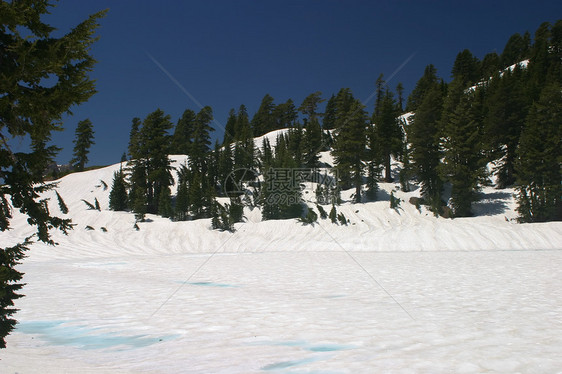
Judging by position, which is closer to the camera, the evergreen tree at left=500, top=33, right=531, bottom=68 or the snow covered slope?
the snow covered slope

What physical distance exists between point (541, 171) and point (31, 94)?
32.8 meters

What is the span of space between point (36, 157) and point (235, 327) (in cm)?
525

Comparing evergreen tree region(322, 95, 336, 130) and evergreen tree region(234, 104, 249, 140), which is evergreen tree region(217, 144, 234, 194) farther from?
evergreen tree region(322, 95, 336, 130)

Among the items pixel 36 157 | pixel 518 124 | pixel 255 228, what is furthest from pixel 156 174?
pixel 518 124

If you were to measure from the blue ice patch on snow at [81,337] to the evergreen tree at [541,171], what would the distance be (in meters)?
29.9

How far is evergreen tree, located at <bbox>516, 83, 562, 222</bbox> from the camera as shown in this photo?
2444 cm

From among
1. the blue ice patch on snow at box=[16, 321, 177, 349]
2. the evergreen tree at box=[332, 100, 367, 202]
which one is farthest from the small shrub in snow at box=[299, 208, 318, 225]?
the blue ice patch on snow at box=[16, 321, 177, 349]

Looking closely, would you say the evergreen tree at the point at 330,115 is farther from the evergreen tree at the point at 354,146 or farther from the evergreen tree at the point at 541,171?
the evergreen tree at the point at 541,171

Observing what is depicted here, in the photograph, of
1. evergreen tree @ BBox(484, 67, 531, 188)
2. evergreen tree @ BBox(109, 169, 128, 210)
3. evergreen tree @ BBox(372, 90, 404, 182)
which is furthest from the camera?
evergreen tree @ BBox(372, 90, 404, 182)

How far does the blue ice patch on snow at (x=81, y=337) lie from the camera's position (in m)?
5.09

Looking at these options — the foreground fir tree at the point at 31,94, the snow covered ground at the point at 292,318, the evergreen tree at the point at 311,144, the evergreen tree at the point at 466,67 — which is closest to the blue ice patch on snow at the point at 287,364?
the snow covered ground at the point at 292,318

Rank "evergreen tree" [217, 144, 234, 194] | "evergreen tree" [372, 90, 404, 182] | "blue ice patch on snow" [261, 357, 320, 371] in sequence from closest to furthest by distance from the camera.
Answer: "blue ice patch on snow" [261, 357, 320, 371] → "evergreen tree" [372, 90, 404, 182] → "evergreen tree" [217, 144, 234, 194]

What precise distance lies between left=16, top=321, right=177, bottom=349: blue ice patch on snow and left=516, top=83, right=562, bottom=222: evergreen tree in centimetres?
2992

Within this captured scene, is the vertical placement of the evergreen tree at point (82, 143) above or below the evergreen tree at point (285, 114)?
below
